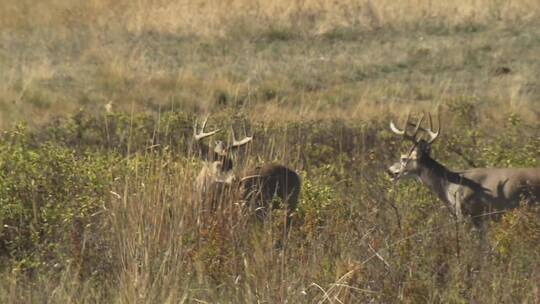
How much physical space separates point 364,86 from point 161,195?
13774mm

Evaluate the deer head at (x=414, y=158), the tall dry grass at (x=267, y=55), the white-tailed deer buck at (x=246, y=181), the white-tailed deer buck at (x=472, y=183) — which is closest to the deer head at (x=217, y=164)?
the white-tailed deer buck at (x=246, y=181)

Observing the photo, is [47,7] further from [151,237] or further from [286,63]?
[151,237]

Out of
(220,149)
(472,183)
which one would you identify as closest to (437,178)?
(472,183)

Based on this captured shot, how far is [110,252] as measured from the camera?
6.23 metres

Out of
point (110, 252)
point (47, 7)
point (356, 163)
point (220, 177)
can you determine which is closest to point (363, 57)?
point (47, 7)

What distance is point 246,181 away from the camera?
27.6ft

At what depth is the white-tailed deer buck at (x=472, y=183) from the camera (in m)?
9.67

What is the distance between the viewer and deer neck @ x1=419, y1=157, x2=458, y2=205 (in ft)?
34.3

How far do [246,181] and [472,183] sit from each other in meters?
2.70

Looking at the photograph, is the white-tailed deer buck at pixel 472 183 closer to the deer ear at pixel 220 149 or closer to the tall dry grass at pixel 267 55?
the deer ear at pixel 220 149

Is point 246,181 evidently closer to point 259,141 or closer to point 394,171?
point 394,171

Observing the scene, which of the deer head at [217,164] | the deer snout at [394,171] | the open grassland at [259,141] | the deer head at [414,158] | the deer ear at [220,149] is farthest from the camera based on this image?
the deer head at [414,158]

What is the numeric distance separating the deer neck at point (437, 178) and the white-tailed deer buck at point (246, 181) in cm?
179

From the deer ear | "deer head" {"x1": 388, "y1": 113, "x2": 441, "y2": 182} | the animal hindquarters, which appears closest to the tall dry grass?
"deer head" {"x1": 388, "y1": 113, "x2": 441, "y2": 182}
